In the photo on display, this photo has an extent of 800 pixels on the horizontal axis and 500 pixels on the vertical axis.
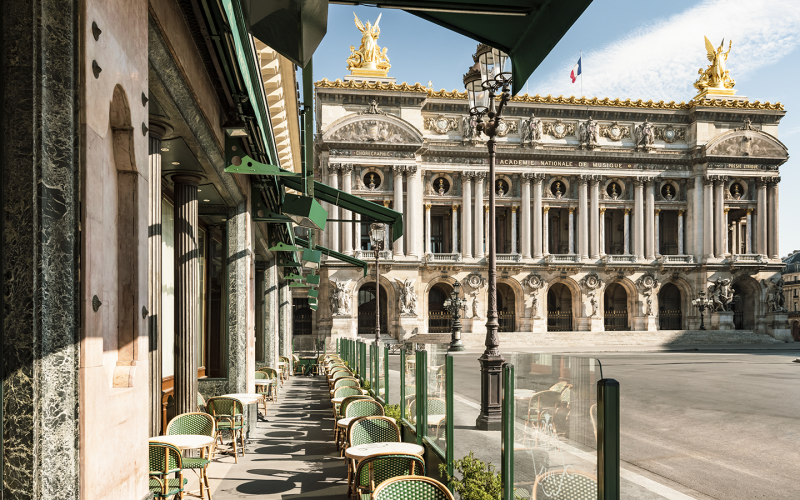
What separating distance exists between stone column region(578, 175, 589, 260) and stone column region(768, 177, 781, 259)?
1872 cm

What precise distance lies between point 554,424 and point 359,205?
23.9 feet

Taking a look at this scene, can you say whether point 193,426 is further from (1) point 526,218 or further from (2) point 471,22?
(1) point 526,218

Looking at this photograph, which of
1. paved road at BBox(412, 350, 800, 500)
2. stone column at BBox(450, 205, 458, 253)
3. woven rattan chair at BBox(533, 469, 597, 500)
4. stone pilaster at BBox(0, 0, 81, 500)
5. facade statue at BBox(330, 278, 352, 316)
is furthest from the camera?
stone column at BBox(450, 205, 458, 253)

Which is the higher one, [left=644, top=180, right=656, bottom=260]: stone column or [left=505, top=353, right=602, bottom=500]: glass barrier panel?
[left=644, top=180, right=656, bottom=260]: stone column

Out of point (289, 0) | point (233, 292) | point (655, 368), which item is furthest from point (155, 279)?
point (655, 368)

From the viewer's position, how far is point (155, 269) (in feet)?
23.9

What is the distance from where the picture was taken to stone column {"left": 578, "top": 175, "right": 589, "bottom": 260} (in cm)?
5864

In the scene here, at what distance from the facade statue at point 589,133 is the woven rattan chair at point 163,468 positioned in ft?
187

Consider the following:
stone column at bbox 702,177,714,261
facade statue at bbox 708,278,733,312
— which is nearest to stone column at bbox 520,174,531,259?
stone column at bbox 702,177,714,261

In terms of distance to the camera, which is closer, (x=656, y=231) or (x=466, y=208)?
(x=466, y=208)

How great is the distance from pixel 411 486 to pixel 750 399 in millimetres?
17009

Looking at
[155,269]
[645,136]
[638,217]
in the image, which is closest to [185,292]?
[155,269]

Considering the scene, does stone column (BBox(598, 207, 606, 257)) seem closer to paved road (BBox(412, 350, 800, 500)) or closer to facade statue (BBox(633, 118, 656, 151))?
facade statue (BBox(633, 118, 656, 151))

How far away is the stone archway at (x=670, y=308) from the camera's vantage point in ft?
201
